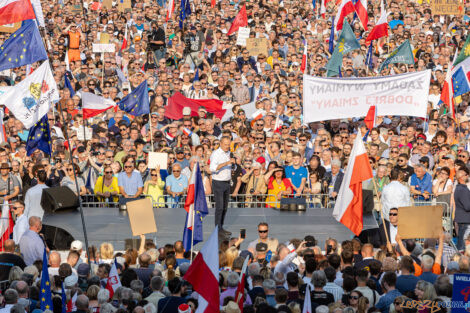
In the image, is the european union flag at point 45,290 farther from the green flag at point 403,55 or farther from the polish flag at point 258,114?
the green flag at point 403,55

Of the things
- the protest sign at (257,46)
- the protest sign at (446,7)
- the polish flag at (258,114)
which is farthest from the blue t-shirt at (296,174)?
the protest sign at (446,7)

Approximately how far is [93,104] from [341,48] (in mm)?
6313

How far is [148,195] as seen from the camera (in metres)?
17.2

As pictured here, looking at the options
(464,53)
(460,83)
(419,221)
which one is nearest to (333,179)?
(460,83)

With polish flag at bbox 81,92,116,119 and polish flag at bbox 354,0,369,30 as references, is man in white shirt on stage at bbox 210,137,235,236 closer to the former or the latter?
polish flag at bbox 81,92,116,119

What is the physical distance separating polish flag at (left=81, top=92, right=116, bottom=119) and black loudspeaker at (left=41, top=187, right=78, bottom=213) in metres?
3.78

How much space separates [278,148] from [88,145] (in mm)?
4160

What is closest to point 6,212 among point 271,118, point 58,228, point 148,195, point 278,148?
point 58,228

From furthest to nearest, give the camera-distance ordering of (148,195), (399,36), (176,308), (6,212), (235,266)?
(399,36) → (148,195) → (6,212) → (235,266) → (176,308)

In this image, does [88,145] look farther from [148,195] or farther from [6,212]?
[6,212]

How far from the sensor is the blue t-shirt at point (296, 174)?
17.3m

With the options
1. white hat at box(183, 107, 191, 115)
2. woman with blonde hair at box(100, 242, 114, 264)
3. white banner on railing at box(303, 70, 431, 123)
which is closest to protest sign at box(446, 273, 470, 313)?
woman with blonde hair at box(100, 242, 114, 264)

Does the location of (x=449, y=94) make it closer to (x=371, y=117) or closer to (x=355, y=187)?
(x=371, y=117)

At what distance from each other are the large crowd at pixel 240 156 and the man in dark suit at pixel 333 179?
35 millimetres
